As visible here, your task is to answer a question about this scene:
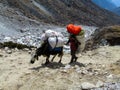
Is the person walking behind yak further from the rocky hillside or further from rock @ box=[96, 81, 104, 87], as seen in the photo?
the rocky hillside

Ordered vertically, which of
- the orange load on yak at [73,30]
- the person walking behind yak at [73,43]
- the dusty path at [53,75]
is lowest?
the dusty path at [53,75]

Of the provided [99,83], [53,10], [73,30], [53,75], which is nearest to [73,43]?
[73,30]

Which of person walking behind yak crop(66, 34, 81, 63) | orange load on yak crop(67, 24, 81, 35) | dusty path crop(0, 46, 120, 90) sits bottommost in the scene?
dusty path crop(0, 46, 120, 90)

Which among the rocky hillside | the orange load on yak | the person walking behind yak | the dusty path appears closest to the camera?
the dusty path

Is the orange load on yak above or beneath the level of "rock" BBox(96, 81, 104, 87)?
above

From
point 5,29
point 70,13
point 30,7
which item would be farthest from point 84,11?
point 5,29

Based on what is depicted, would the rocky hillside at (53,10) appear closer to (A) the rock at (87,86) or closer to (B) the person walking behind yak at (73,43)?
(B) the person walking behind yak at (73,43)

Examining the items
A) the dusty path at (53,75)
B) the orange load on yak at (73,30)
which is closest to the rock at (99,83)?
the dusty path at (53,75)

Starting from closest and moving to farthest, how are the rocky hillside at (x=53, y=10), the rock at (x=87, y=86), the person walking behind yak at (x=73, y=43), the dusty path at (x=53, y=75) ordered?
the rock at (x=87, y=86) < the dusty path at (x=53, y=75) < the person walking behind yak at (x=73, y=43) < the rocky hillside at (x=53, y=10)

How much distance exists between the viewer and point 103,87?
816cm

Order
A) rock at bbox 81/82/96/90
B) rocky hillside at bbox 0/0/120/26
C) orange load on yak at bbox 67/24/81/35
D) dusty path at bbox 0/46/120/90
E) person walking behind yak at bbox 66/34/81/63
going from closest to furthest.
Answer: rock at bbox 81/82/96/90 < dusty path at bbox 0/46/120/90 < orange load on yak at bbox 67/24/81/35 < person walking behind yak at bbox 66/34/81/63 < rocky hillside at bbox 0/0/120/26

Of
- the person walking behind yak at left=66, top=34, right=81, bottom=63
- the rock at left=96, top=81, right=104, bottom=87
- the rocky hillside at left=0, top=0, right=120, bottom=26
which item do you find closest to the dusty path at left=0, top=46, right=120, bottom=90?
the rock at left=96, top=81, right=104, bottom=87

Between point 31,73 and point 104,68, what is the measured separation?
1.75 meters

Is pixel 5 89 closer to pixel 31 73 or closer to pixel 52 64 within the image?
pixel 31 73
